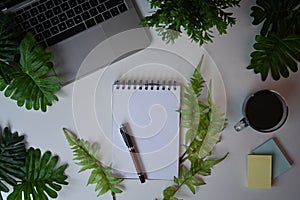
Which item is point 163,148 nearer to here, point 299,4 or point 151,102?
point 151,102

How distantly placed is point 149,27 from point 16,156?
Result: 0.41 m

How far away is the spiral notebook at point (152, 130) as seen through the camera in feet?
3.33

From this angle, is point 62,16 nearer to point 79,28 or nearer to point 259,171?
point 79,28

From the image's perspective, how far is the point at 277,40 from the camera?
3.17ft

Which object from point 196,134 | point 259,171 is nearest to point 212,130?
point 196,134

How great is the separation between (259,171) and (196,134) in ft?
0.53

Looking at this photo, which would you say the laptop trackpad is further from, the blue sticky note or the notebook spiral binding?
the blue sticky note

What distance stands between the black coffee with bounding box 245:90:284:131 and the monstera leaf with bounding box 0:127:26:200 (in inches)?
20.0

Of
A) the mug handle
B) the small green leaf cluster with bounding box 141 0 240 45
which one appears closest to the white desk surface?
the mug handle

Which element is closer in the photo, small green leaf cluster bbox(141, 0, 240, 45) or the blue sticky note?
small green leaf cluster bbox(141, 0, 240, 45)

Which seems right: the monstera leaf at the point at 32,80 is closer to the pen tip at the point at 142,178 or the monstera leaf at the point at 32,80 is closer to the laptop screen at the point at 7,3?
the laptop screen at the point at 7,3

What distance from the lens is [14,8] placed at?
39.3 inches

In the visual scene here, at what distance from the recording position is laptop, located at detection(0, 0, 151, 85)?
1.00m

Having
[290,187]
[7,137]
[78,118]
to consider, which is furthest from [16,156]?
[290,187]
